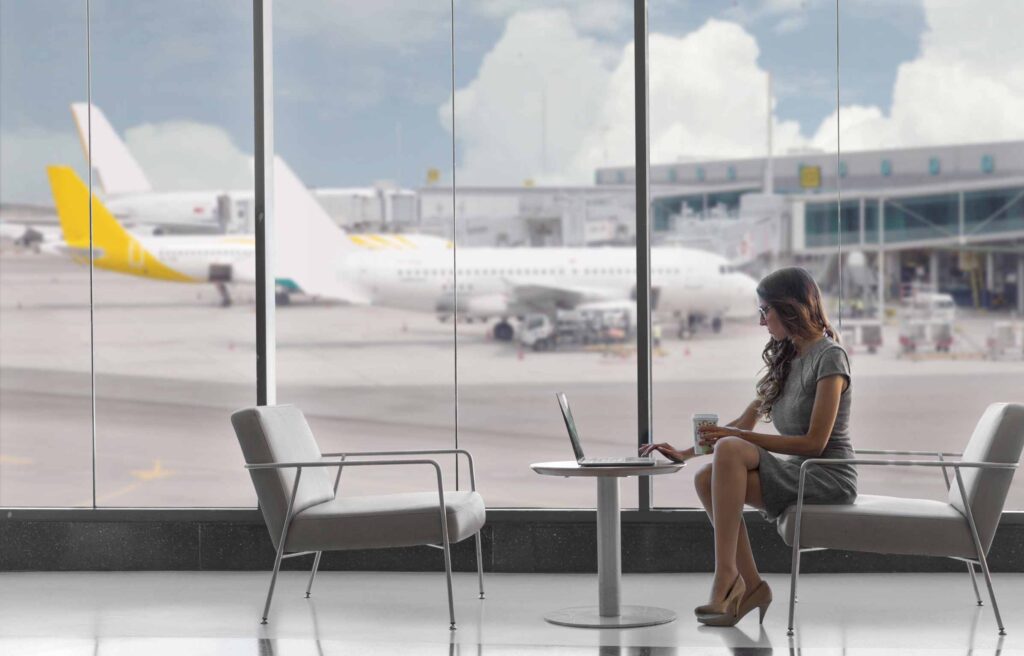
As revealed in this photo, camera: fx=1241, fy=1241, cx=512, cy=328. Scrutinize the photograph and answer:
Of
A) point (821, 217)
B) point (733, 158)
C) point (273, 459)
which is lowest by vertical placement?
point (273, 459)

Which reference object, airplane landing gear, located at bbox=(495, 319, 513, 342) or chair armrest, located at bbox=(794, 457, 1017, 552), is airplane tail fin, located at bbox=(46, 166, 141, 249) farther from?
chair armrest, located at bbox=(794, 457, 1017, 552)

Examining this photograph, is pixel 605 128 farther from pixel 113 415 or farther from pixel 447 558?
pixel 447 558

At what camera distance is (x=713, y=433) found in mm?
3740

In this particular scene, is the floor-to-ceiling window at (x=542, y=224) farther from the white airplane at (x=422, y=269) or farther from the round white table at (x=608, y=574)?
the round white table at (x=608, y=574)

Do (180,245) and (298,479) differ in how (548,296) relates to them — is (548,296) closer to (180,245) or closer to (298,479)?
(180,245)

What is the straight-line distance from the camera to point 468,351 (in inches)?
1827

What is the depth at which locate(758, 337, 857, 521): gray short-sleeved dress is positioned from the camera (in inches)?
146

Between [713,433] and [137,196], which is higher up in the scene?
[137,196]

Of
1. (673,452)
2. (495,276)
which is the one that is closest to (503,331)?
(495,276)

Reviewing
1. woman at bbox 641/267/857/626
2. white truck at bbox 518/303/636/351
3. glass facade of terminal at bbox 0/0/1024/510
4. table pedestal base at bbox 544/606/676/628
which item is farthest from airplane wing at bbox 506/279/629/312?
woman at bbox 641/267/857/626

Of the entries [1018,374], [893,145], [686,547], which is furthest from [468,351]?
[686,547]

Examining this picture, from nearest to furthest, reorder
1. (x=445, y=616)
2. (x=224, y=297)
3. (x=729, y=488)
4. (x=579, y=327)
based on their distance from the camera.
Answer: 1. (x=729, y=488)
2. (x=445, y=616)
3. (x=579, y=327)
4. (x=224, y=297)

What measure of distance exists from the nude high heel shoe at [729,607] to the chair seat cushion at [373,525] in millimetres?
815

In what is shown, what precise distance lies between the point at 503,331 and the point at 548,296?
2.39 meters
